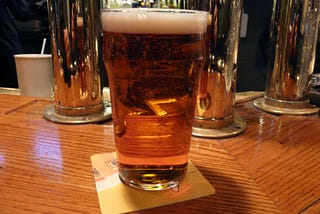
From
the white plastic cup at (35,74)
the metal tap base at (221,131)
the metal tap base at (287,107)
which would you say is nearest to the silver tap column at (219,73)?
the metal tap base at (221,131)

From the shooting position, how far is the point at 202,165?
0.50 m

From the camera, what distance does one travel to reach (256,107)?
0.82 meters

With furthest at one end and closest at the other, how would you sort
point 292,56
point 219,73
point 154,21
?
point 292,56
point 219,73
point 154,21

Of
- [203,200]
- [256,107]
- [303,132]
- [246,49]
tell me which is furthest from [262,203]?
[246,49]

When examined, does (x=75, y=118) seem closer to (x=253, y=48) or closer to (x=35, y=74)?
(x=35, y=74)

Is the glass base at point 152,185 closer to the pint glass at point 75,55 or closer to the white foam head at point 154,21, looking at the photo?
the white foam head at point 154,21

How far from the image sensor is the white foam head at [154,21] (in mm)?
383

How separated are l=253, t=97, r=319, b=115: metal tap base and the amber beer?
42cm

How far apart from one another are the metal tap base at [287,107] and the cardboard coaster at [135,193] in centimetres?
40

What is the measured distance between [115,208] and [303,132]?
447mm

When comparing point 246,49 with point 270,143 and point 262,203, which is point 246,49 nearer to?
point 270,143

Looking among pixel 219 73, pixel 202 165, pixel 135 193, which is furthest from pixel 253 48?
pixel 135 193

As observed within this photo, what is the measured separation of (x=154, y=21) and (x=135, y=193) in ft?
0.73

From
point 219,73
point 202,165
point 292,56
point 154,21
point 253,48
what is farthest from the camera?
point 253,48
